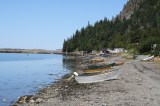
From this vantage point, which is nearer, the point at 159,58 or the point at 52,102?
the point at 52,102

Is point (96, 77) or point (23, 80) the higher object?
point (96, 77)

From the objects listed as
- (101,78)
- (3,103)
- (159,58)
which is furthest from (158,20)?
(3,103)

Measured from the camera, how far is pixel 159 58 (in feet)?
264

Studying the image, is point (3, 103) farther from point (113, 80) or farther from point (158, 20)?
point (158, 20)

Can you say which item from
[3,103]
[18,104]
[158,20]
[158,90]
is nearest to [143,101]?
[158,90]

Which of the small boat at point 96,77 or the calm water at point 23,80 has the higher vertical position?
the small boat at point 96,77

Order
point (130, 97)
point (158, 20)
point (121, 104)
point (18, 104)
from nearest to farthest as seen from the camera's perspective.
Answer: point (121, 104)
point (130, 97)
point (18, 104)
point (158, 20)

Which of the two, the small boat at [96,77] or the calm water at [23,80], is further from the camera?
the small boat at [96,77]

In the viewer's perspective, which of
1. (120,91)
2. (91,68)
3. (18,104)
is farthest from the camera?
(91,68)

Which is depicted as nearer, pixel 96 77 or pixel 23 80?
pixel 96 77

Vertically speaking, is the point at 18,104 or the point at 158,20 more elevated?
the point at 158,20

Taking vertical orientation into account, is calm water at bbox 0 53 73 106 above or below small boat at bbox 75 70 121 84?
below

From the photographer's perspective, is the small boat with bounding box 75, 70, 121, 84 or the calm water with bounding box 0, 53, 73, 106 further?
the small boat with bounding box 75, 70, 121, 84

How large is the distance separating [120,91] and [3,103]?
10775 millimetres
